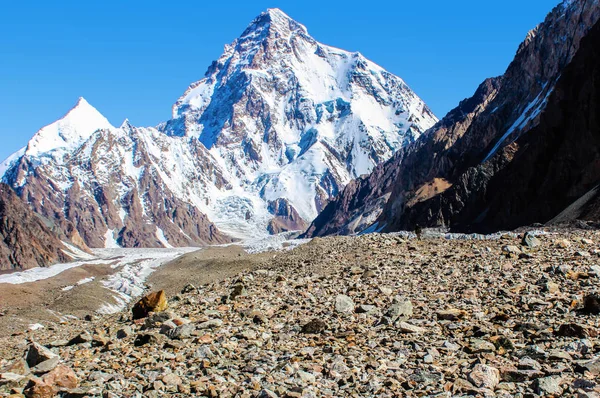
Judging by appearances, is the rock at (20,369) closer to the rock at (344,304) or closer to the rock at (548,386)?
the rock at (344,304)

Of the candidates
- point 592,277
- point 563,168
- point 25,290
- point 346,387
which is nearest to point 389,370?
point 346,387

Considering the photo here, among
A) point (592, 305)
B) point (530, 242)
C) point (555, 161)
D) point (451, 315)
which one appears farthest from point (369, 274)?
point (555, 161)

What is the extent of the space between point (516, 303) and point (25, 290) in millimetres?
67188

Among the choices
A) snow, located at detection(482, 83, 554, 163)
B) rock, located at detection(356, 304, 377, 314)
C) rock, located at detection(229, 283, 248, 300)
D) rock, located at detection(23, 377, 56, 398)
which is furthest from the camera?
snow, located at detection(482, 83, 554, 163)

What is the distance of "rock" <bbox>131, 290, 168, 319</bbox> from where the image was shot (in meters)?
18.0

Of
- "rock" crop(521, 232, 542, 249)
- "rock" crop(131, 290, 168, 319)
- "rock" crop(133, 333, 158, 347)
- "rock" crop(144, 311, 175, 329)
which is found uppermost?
"rock" crop(521, 232, 542, 249)

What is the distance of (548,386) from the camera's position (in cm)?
888

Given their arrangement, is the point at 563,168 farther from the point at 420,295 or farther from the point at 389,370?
the point at 389,370

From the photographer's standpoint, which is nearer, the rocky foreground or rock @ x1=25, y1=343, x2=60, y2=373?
the rocky foreground

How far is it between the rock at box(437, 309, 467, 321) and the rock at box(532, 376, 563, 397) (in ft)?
13.8

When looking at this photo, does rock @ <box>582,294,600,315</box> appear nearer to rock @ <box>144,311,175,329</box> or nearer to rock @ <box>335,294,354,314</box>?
rock @ <box>335,294,354,314</box>

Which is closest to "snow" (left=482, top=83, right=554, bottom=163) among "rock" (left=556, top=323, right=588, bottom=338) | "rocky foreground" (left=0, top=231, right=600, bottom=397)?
"rocky foreground" (left=0, top=231, right=600, bottom=397)

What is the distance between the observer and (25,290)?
224 feet

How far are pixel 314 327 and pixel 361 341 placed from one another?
1599 millimetres
